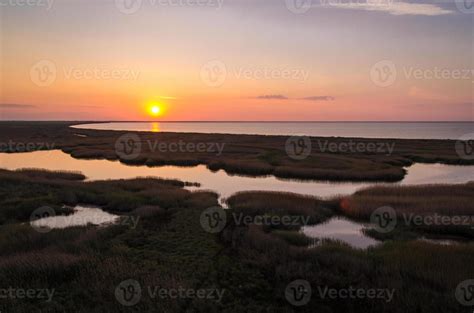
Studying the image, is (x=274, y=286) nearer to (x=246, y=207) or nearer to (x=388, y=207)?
(x=246, y=207)

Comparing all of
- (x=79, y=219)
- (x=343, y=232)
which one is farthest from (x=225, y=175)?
(x=343, y=232)

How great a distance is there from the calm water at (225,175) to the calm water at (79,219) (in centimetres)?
939

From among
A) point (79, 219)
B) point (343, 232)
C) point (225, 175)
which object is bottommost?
point (79, 219)

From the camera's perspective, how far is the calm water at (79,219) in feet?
61.6

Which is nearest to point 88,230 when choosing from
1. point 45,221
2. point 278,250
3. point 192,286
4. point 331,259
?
point 45,221

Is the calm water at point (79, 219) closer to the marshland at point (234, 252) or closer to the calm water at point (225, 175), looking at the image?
Result: the marshland at point (234, 252)

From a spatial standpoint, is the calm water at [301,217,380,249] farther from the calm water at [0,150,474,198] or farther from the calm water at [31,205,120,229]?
the calm water at [31,205,120,229]

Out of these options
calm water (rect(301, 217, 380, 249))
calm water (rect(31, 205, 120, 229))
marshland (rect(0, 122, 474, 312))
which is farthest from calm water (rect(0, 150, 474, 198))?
calm water (rect(31, 205, 120, 229))

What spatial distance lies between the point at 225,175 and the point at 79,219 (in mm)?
19711

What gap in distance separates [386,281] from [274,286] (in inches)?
143

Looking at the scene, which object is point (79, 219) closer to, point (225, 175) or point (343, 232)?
point (343, 232)

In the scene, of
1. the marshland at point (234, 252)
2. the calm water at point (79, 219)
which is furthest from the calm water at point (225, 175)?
the calm water at point (79, 219)

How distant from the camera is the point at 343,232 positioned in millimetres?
18422

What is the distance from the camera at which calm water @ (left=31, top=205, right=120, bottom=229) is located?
18.8 m
